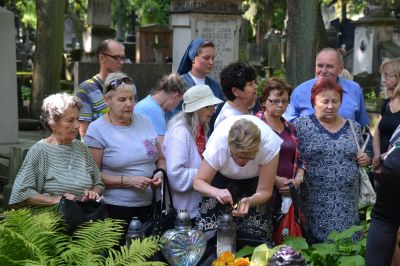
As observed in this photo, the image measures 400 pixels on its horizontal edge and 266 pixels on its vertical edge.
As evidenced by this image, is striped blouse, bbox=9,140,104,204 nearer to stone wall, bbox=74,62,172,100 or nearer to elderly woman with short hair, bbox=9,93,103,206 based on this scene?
elderly woman with short hair, bbox=9,93,103,206

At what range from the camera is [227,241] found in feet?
15.3

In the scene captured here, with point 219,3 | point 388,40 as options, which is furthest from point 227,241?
point 388,40

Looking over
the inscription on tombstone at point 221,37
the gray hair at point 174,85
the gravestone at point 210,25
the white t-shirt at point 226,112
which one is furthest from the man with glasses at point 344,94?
the inscription on tombstone at point 221,37

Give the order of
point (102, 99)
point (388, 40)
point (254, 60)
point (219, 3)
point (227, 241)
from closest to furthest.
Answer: point (227, 241) < point (102, 99) < point (219, 3) < point (388, 40) < point (254, 60)

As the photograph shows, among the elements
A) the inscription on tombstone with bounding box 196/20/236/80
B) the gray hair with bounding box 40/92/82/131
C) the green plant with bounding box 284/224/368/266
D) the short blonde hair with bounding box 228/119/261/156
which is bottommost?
the green plant with bounding box 284/224/368/266

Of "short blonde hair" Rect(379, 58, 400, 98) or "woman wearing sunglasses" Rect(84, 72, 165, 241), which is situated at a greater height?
"short blonde hair" Rect(379, 58, 400, 98)

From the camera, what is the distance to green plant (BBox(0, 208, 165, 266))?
3949 mm

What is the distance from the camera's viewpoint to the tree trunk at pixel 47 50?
1495cm

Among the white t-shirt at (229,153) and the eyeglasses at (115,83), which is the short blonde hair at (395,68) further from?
the eyeglasses at (115,83)

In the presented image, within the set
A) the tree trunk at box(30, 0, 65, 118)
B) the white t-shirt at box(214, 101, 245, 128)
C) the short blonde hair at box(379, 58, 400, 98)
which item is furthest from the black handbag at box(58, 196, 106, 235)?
the tree trunk at box(30, 0, 65, 118)

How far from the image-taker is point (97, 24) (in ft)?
70.9

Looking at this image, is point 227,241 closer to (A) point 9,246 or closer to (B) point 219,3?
(A) point 9,246

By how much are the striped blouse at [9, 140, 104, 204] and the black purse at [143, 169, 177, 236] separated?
454 millimetres

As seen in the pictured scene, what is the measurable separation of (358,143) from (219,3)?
21.1ft
